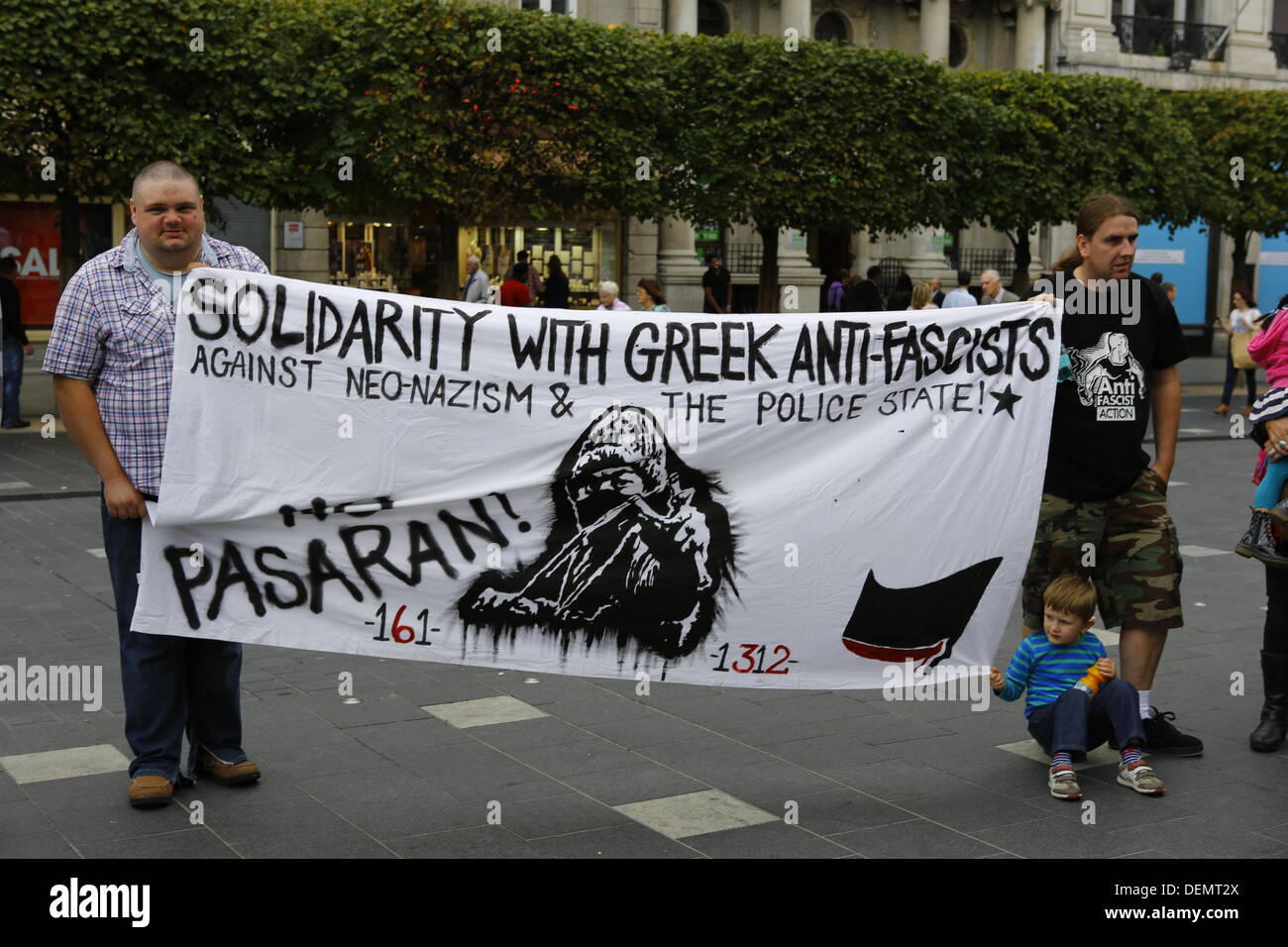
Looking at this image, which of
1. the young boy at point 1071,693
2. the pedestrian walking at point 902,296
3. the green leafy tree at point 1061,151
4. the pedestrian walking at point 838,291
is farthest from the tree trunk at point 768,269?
the young boy at point 1071,693

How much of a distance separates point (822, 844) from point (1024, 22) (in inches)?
1513

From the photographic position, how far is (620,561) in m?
5.29

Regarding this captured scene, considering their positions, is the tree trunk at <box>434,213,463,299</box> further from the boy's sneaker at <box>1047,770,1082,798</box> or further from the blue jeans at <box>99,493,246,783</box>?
the boy's sneaker at <box>1047,770,1082,798</box>

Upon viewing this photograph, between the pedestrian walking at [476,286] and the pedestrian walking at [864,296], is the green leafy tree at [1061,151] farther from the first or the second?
the pedestrian walking at [476,286]

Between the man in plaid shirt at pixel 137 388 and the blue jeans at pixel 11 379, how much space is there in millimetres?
13953

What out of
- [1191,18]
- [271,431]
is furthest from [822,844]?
[1191,18]

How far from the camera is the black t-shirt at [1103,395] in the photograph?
5.77m

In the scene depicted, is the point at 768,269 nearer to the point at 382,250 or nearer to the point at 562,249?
the point at 562,249

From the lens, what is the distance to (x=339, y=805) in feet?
17.3

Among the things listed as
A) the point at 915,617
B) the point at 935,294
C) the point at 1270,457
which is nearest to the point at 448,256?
the point at 935,294

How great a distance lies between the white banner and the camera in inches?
207

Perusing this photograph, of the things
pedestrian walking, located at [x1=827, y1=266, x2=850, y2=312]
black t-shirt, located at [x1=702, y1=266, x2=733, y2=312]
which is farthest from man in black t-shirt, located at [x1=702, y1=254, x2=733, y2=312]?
pedestrian walking, located at [x1=827, y1=266, x2=850, y2=312]

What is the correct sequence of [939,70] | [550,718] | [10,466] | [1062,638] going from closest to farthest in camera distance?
[1062,638]
[550,718]
[10,466]
[939,70]
